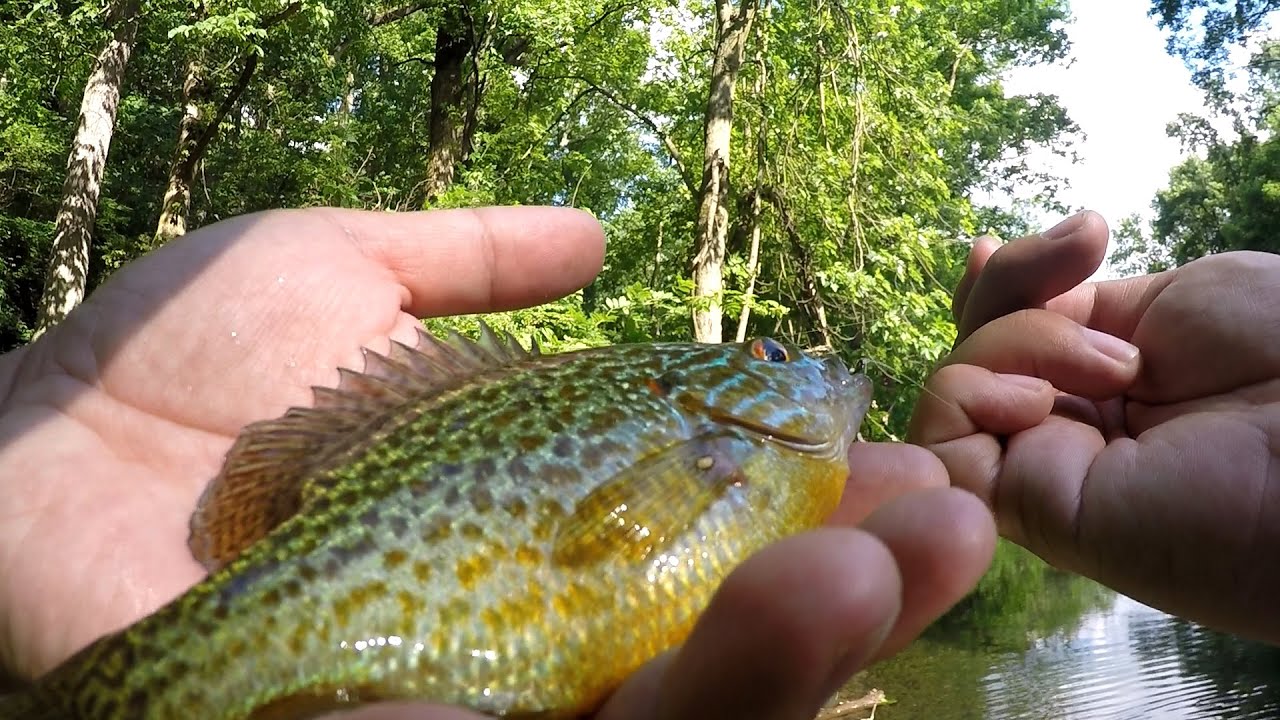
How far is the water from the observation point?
1587 cm

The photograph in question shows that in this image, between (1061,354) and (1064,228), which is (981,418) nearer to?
(1061,354)

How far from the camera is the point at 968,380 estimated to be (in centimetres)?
323

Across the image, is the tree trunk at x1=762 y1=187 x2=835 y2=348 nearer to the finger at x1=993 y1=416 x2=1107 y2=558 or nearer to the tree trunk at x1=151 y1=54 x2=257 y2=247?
the tree trunk at x1=151 y1=54 x2=257 y2=247

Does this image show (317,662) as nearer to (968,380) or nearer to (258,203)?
(968,380)

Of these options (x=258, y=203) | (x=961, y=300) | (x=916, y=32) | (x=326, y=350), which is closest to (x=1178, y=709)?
(x=916, y=32)

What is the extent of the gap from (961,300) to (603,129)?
2208 cm

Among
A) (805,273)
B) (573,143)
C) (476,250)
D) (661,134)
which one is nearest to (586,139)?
(573,143)

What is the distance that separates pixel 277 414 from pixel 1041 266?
9.73ft

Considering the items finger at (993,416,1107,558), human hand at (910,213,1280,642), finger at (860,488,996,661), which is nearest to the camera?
finger at (860,488,996,661)

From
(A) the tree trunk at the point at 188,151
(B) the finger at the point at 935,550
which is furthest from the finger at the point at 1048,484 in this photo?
(A) the tree trunk at the point at 188,151

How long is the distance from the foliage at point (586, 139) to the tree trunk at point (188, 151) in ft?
1.07

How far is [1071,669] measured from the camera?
18.6m

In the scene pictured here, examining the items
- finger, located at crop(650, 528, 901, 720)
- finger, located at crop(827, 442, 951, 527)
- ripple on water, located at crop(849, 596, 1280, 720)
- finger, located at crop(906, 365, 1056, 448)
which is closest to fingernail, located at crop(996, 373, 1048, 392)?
finger, located at crop(906, 365, 1056, 448)

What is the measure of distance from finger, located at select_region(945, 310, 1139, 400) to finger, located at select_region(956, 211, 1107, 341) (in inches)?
5.2
